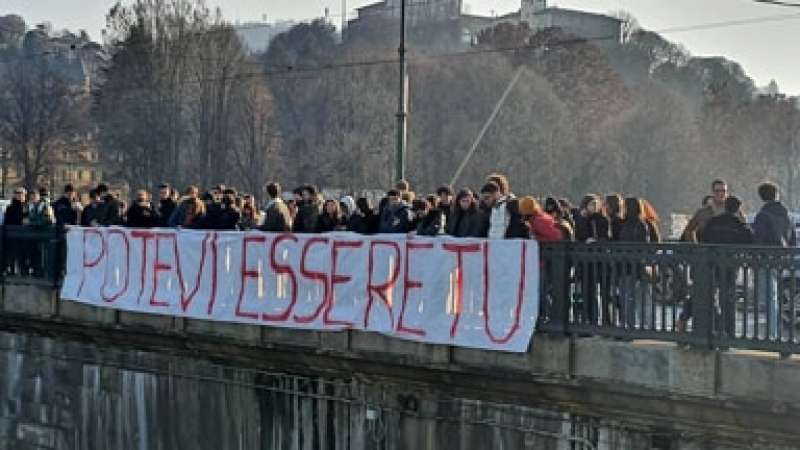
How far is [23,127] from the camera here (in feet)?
207

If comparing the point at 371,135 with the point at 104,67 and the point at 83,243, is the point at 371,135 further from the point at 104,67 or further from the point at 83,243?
the point at 83,243

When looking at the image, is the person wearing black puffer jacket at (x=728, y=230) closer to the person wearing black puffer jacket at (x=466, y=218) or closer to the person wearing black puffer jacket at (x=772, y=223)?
the person wearing black puffer jacket at (x=772, y=223)

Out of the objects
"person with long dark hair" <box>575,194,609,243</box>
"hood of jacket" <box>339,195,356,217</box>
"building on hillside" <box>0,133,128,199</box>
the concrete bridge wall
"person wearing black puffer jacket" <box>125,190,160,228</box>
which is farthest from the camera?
"building on hillside" <box>0,133,128,199</box>

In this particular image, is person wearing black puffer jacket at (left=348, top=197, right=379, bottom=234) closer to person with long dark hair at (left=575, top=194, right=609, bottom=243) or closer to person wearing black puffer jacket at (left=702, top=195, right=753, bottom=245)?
person with long dark hair at (left=575, top=194, right=609, bottom=243)

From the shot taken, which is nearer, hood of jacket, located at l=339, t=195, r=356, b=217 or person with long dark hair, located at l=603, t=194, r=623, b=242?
person with long dark hair, located at l=603, t=194, r=623, b=242

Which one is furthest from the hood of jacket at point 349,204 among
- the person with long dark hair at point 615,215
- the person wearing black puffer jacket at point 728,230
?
the person wearing black puffer jacket at point 728,230

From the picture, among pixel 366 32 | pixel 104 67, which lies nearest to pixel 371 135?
pixel 104 67

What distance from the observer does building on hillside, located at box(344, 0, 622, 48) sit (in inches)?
3868

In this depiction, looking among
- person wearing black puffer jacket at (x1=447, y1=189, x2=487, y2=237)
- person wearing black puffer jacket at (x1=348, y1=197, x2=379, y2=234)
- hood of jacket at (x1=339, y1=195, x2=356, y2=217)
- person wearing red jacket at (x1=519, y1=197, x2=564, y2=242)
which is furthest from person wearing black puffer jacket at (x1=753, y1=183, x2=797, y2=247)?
hood of jacket at (x1=339, y1=195, x2=356, y2=217)

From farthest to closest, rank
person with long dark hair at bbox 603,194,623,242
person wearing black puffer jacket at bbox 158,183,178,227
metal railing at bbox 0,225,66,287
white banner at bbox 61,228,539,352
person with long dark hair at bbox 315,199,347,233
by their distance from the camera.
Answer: metal railing at bbox 0,225,66,287, person wearing black puffer jacket at bbox 158,183,178,227, person with long dark hair at bbox 315,199,347,233, person with long dark hair at bbox 603,194,623,242, white banner at bbox 61,228,539,352

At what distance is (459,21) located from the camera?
346 ft

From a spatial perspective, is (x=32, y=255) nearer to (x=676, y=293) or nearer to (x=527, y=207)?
(x=527, y=207)

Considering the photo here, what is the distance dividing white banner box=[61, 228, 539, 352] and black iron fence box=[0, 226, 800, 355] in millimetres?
344

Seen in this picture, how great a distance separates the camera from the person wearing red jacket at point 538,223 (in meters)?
11.1
